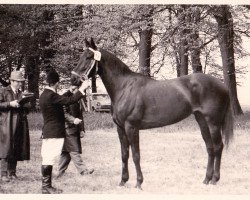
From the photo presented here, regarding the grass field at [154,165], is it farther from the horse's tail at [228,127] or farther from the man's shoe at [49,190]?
the horse's tail at [228,127]

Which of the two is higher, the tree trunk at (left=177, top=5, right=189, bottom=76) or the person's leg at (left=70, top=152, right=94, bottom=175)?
the tree trunk at (left=177, top=5, right=189, bottom=76)

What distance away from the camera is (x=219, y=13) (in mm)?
13586

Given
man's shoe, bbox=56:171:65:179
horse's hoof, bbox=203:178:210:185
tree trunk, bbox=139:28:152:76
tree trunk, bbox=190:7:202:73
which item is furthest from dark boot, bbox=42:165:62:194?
tree trunk, bbox=190:7:202:73

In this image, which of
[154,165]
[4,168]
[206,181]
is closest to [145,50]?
[154,165]

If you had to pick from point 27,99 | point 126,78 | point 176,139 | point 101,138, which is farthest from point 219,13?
point 27,99

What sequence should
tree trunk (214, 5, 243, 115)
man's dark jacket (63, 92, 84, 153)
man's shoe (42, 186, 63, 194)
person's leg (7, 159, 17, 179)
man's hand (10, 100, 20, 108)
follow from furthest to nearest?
tree trunk (214, 5, 243, 115) < man's dark jacket (63, 92, 84, 153) < person's leg (7, 159, 17, 179) < man's hand (10, 100, 20, 108) < man's shoe (42, 186, 63, 194)

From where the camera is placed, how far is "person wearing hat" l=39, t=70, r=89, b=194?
6.98m

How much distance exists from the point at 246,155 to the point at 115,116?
4.12m

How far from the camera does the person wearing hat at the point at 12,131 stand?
27.0 ft

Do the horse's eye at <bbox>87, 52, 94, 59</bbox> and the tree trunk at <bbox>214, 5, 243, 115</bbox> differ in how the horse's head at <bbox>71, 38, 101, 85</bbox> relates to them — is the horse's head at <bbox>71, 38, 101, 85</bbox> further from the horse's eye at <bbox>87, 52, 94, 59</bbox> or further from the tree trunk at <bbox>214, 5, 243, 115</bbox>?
the tree trunk at <bbox>214, 5, 243, 115</bbox>

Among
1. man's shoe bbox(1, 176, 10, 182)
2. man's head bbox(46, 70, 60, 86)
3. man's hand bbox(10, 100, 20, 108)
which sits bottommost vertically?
man's shoe bbox(1, 176, 10, 182)

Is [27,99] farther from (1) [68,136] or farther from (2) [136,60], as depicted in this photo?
(2) [136,60]

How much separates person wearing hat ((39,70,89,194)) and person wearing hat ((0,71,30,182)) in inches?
48.5

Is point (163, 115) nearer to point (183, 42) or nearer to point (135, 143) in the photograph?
point (135, 143)
